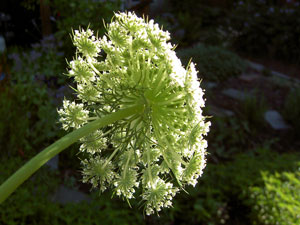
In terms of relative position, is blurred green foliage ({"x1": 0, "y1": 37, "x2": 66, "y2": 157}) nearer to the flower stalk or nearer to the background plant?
the flower stalk

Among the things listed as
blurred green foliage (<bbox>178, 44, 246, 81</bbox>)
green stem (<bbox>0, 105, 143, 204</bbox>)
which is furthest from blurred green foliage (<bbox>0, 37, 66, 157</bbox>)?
blurred green foliage (<bbox>178, 44, 246, 81</bbox>)

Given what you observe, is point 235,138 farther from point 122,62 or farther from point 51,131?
point 122,62

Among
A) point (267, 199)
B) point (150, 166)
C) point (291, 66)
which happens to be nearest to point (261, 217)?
point (267, 199)

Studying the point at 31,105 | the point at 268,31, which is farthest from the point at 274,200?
the point at 268,31

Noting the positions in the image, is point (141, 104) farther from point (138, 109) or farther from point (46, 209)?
point (46, 209)

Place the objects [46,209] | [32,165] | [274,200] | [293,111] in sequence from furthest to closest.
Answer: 1. [293,111]
2. [274,200]
3. [46,209]
4. [32,165]
